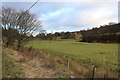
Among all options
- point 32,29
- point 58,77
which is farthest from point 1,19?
point 58,77

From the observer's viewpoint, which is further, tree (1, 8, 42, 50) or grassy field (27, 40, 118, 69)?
tree (1, 8, 42, 50)

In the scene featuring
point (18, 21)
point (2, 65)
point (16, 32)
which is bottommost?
point (2, 65)

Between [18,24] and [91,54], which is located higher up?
[18,24]

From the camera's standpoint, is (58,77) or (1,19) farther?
(1,19)

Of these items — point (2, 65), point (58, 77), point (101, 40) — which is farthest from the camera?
point (101, 40)

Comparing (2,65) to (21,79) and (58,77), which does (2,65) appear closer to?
(21,79)

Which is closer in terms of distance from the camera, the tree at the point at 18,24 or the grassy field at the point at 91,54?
the grassy field at the point at 91,54

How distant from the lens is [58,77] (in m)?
7.41

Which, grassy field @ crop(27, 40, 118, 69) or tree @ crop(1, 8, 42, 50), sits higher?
tree @ crop(1, 8, 42, 50)

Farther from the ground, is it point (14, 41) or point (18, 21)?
point (18, 21)

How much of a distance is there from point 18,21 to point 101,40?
58.4m

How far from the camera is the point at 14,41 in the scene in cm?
2153

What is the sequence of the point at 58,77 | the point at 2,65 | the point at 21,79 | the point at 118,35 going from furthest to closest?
1. the point at 118,35
2. the point at 2,65
3. the point at 58,77
4. the point at 21,79

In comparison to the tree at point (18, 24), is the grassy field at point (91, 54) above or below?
below
